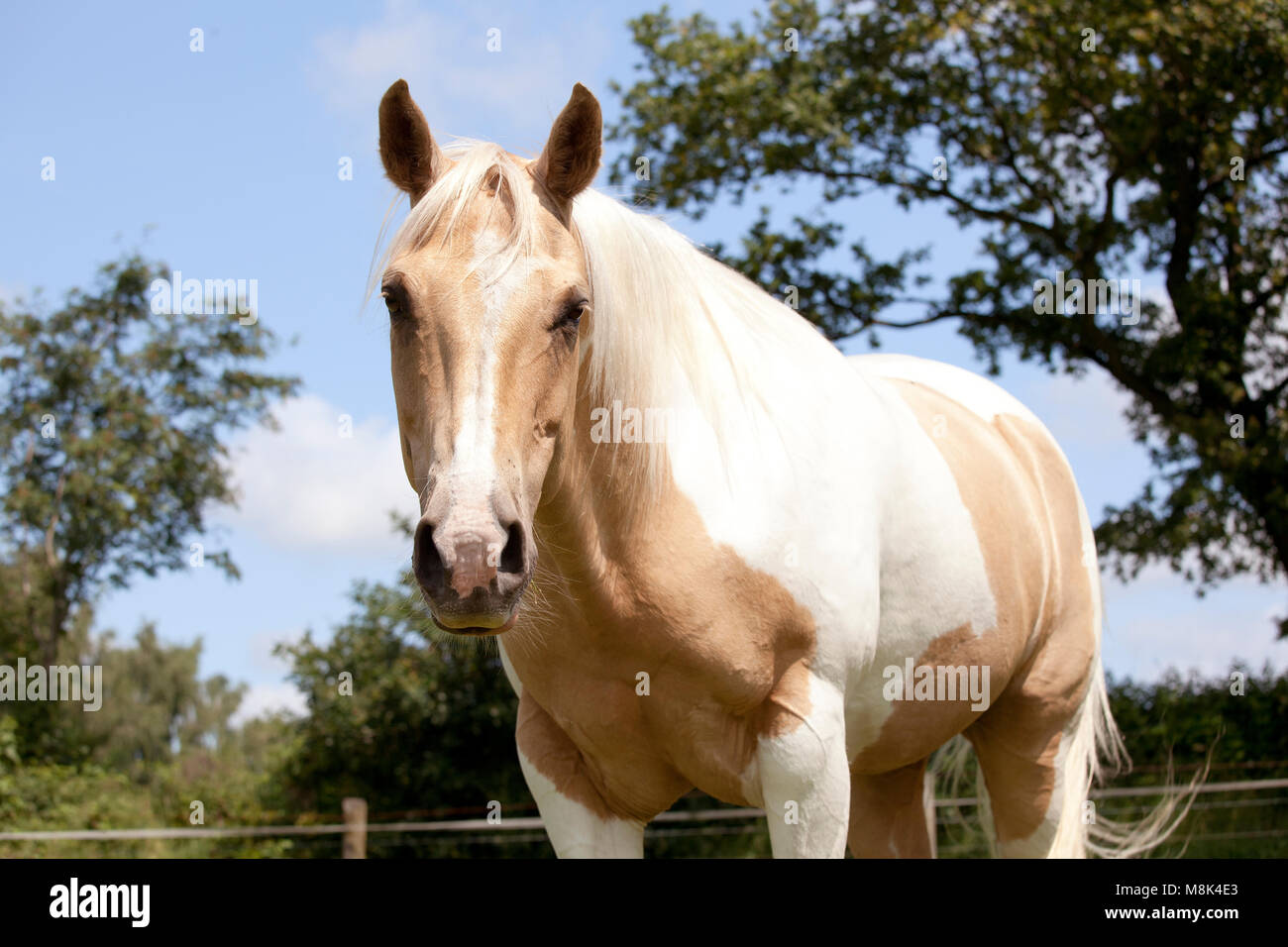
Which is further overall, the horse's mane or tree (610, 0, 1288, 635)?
tree (610, 0, 1288, 635)

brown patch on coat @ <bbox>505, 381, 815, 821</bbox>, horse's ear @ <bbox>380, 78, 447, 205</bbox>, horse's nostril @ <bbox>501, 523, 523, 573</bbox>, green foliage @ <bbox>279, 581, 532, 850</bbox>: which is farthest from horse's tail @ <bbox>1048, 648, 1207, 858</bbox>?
green foliage @ <bbox>279, 581, 532, 850</bbox>

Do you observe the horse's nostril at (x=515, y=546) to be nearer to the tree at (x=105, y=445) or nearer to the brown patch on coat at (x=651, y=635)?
the brown patch on coat at (x=651, y=635)

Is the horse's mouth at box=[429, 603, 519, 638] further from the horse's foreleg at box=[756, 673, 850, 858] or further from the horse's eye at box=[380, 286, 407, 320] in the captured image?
the horse's foreleg at box=[756, 673, 850, 858]

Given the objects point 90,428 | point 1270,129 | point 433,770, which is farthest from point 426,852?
point 1270,129

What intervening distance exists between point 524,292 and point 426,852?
36.8 ft

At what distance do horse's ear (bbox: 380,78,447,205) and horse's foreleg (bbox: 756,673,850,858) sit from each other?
1454 mm

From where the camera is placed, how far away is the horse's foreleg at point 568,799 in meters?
2.93

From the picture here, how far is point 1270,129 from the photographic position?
12.9 meters

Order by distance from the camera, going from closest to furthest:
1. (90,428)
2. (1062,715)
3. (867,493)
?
(867,493), (1062,715), (90,428)

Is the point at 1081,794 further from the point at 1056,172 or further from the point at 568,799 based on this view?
the point at 1056,172

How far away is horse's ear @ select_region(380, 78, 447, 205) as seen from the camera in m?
2.48

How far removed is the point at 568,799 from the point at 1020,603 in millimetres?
1552

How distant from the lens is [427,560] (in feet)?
6.70
